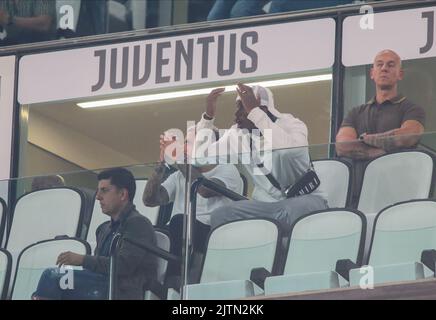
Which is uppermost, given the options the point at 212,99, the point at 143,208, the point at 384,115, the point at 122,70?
the point at 122,70

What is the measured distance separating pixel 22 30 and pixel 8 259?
4156 millimetres

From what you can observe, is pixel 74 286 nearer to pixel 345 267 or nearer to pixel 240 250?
pixel 240 250

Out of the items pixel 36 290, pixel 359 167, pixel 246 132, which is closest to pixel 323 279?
pixel 359 167

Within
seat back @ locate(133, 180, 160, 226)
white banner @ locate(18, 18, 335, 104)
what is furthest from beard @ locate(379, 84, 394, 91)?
seat back @ locate(133, 180, 160, 226)

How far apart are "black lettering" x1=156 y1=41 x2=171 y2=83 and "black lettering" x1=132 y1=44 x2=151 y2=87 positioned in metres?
0.07

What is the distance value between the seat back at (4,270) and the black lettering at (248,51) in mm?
4056

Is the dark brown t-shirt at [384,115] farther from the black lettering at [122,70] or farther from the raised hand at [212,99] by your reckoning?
the black lettering at [122,70]

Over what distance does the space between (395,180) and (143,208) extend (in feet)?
4.17

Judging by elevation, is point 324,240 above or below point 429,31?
below

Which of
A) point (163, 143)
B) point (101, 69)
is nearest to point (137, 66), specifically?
point (101, 69)

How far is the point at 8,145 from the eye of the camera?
14836 millimetres

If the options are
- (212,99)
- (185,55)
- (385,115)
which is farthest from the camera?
(185,55)

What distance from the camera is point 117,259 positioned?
10.2 metres

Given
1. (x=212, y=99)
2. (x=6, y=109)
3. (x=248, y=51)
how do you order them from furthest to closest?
(x=6, y=109)
(x=248, y=51)
(x=212, y=99)
